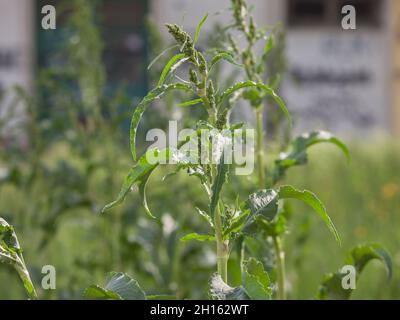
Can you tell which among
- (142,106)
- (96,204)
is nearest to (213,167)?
(142,106)

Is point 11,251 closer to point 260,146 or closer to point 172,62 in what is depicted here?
point 172,62

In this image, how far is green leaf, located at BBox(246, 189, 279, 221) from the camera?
1316 millimetres

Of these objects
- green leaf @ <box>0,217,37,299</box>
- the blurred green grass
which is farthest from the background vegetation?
green leaf @ <box>0,217,37,299</box>

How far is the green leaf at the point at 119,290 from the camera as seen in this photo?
133 cm

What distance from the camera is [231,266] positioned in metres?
1.92

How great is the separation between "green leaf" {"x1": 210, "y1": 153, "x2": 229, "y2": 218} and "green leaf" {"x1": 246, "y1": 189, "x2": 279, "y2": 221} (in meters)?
0.13

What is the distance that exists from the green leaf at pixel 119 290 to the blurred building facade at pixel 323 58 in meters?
9.73

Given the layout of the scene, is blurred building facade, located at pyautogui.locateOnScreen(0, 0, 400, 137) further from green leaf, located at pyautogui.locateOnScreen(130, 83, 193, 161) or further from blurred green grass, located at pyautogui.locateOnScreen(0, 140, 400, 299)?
green leaf, located at pyautogui.locateOnScreen(130, 83, 193, 161)

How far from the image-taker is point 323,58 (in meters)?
11.5

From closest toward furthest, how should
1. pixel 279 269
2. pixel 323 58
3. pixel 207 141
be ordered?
pixel 207 141, pixel 279 269, pixel 323 58

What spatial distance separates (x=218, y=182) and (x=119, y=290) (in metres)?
0.26

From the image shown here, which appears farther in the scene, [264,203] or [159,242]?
[159,242]

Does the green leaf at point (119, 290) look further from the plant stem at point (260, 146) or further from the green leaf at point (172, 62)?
the plant stem at point (260, 146)
